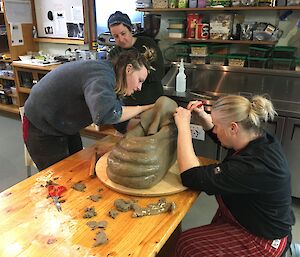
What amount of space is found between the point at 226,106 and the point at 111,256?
65 cm

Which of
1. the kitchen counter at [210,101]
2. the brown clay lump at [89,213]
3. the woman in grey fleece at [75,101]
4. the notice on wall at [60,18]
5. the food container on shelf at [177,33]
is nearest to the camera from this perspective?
the brown clay lump at [89,213]

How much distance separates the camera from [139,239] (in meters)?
0.87

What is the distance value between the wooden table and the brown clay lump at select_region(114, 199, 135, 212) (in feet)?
0.05

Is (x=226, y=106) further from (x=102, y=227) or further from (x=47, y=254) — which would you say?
(x=47, y=254)

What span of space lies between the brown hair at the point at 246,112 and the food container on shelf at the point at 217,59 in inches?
57.8

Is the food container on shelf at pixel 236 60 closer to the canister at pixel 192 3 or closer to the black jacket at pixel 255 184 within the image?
the canister at pixel 192 3

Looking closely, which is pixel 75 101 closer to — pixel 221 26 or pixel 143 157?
pixel 143 157

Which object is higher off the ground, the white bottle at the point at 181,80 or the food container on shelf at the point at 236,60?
the food container on shelf at the point at 236,60

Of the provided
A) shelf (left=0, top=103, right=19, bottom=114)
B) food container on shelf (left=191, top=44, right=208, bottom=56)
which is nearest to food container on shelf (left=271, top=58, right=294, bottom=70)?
food container on shelf (left=191, top=44, right=208, bottom=56)

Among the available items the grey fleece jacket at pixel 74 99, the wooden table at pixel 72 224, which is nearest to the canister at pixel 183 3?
the grey fleece jacket at pixel 74 99

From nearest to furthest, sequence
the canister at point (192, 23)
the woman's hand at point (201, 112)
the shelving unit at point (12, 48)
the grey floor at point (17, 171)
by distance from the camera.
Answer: the woman's hand at point (201, 112)
the grey floor at point (17, 171)
the canister at point (192, 23)
the shelving unit at point (12, 48)

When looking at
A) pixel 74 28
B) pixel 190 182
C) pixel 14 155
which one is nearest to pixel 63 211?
pixel 190 182

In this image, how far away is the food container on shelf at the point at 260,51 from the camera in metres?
2.30

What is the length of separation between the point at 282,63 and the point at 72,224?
2.00m
